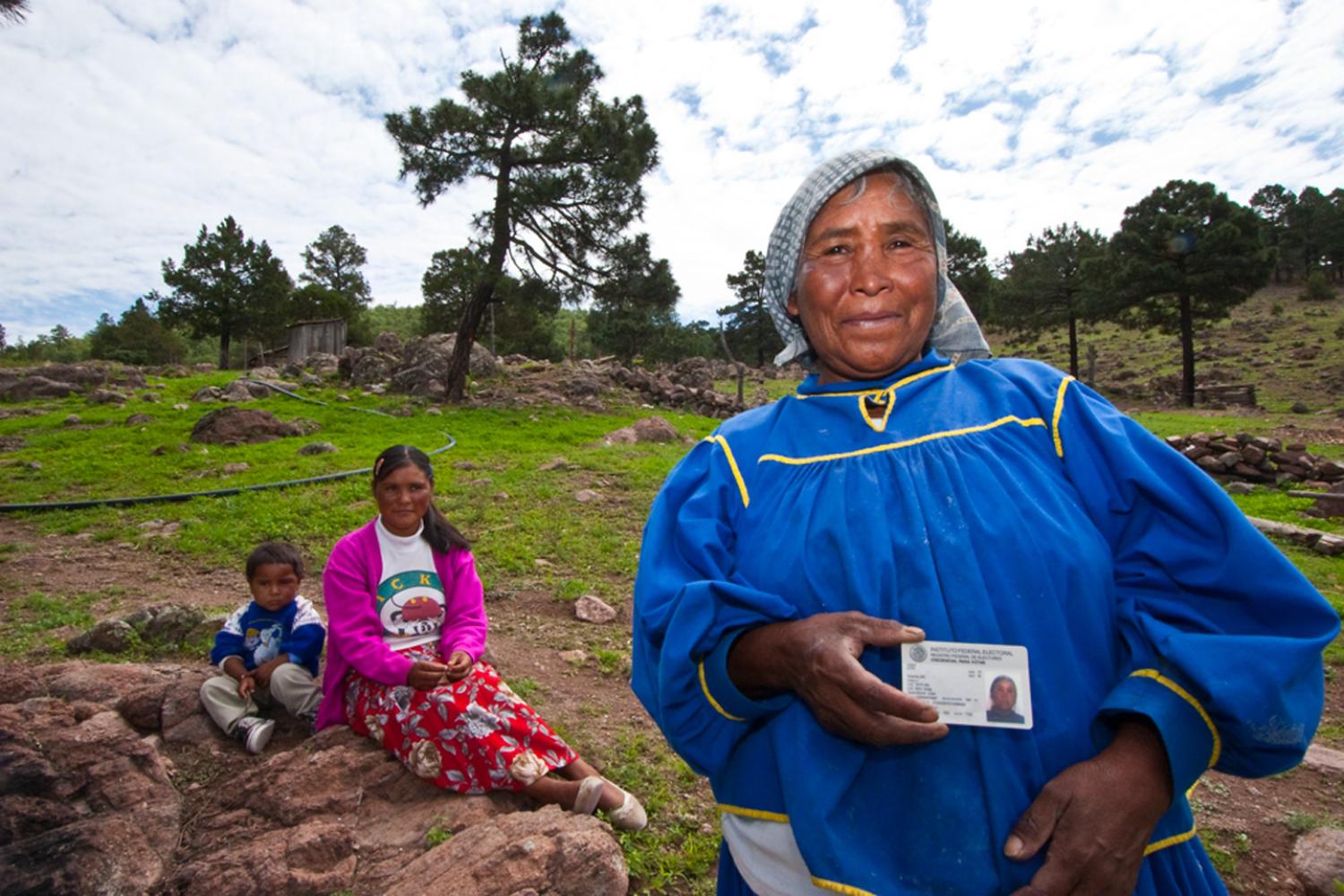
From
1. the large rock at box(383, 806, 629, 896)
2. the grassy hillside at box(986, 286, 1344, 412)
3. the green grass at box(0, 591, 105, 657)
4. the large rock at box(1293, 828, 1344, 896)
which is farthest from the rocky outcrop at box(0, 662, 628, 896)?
the grassy hillside at box(986, 286, 1344, 412)

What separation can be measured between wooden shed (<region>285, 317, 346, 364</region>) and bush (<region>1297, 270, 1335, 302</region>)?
52824 millimetres

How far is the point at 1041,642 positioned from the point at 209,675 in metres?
3.57

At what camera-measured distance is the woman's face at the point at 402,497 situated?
9.89ft

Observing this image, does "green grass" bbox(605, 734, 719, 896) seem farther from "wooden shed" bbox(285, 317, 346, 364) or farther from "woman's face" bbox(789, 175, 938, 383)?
"wooden shed" bbox(285, 317, 346, 364)

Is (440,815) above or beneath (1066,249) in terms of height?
beneath

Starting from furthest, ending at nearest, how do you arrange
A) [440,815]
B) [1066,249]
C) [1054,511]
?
[1066,249]
[440,815]
[1054,511]

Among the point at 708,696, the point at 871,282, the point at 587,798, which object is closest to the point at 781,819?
the point at 708,696

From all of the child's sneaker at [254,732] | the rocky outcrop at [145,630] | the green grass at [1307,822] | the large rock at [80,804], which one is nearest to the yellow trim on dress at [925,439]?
the large rock at [80,804]

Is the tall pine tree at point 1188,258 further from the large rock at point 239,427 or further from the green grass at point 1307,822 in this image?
the large rock at point 239,427

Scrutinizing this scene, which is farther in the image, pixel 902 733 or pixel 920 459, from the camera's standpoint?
pixel 920 459

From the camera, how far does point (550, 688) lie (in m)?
3.70

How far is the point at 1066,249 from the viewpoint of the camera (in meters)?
29.6

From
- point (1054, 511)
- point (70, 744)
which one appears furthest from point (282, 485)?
point (1054, 511)

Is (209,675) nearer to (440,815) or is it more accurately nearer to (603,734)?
(440,815)
